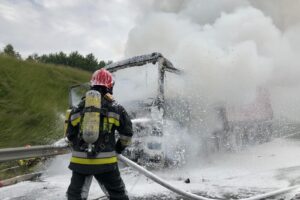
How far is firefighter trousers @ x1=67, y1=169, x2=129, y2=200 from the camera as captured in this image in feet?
12.6

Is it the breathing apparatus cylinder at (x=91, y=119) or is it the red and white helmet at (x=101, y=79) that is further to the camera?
the red and white helmet at (x=101, y=79)

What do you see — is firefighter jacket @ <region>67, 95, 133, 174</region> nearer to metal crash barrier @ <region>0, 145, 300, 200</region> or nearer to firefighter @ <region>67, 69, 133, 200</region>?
firefighter @ <region>67, 69, 133, 200</region>

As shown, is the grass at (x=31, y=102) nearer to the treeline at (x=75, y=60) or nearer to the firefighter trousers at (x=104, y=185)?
the firefighter trousers at (x=104, y=185)

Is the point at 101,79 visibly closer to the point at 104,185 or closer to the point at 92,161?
the point at 92,161

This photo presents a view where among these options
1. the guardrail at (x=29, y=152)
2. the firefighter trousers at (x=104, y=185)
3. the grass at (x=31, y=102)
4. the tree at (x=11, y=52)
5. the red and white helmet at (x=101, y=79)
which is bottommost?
the firefighter trousers at (x=104, y=185)

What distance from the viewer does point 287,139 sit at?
42.5 feet

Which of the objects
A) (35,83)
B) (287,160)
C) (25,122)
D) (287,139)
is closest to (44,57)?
(35,83)

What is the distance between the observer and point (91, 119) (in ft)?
12.2

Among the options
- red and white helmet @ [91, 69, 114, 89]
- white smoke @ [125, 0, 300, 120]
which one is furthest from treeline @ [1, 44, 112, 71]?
red and white helmet @ [91, 69, 114, 89]

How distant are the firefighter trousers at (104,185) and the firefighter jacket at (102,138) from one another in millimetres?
83

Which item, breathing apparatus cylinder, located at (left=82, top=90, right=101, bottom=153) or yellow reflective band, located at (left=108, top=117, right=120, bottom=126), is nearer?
breathing apparatus cylinder, located at (left=82, top=90, right=101, bottom=153)

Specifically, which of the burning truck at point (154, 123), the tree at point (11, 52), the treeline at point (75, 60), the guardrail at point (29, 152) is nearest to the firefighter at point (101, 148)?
the guardrail at point (29, 152)

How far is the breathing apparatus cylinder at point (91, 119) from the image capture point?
12.1 ft

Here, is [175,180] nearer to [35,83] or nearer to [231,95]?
[231,95]
